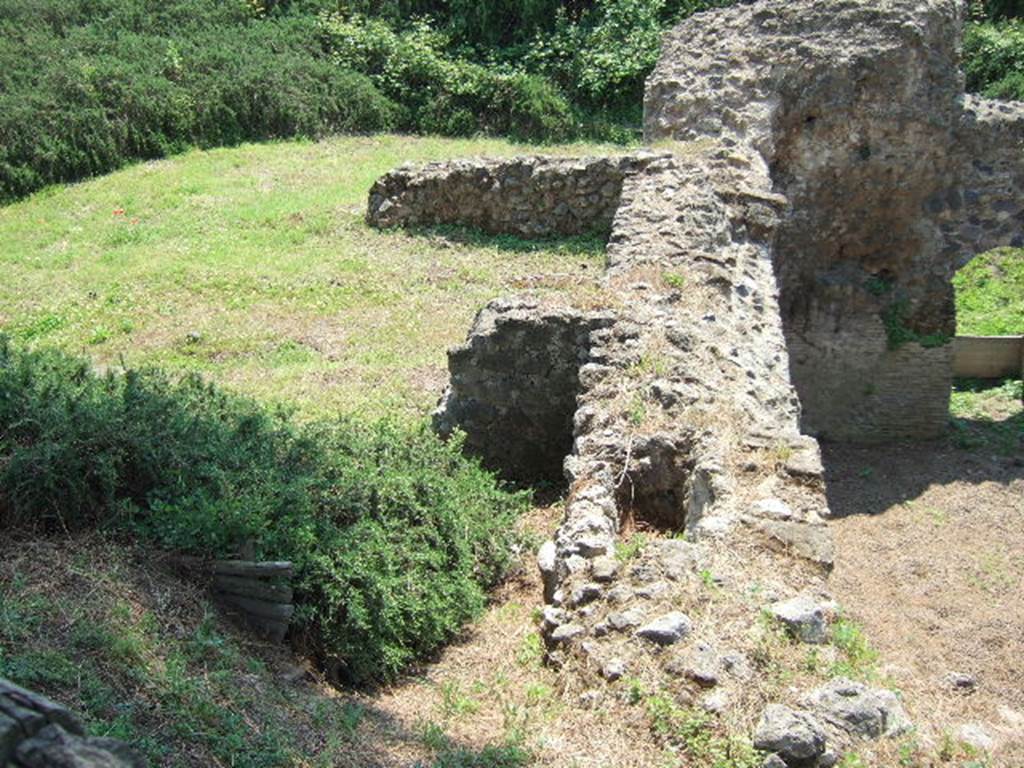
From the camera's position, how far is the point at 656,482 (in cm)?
631

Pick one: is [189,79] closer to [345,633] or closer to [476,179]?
[476,179]

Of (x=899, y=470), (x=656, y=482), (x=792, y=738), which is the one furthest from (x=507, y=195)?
(x=792, y=738)

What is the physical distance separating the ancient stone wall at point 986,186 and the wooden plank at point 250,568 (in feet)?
30.2

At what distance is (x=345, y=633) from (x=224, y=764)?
1.54m

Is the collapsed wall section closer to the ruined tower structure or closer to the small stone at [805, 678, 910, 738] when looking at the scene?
the ruined tower structure

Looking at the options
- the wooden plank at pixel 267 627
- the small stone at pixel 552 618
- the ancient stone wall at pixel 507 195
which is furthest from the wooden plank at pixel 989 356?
the wooden plank at pixel 267 627

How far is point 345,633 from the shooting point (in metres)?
5.27

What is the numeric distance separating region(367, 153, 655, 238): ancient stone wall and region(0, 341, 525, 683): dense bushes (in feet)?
25.1

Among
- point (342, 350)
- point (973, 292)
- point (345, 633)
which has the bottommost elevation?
point (973, 292)

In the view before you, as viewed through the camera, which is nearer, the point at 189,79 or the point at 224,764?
the point at 224,764

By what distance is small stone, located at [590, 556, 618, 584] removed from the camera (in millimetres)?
5121

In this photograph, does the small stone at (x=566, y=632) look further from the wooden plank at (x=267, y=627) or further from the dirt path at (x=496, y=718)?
the wooden plank at (x=267, y=627)

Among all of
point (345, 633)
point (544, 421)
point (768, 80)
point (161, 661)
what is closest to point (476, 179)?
point (768, 80)

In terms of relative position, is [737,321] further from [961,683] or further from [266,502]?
[266,502]
